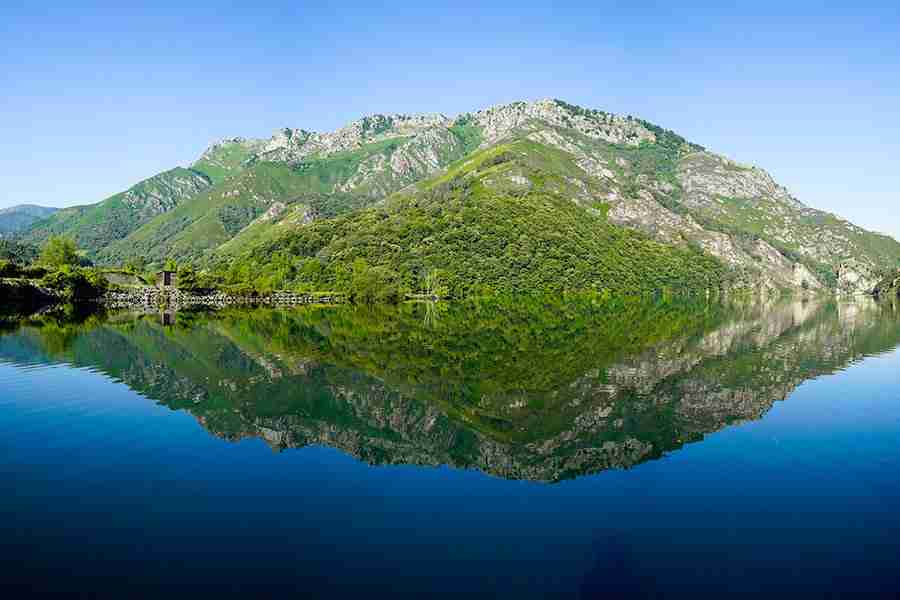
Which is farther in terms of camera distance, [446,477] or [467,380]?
[467,380]

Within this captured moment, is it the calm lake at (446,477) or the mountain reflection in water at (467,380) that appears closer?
the calm lake at (446,477)

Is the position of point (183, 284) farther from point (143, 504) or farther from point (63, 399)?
point (143, 504)

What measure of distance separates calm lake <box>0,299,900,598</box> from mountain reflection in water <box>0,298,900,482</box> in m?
0.30

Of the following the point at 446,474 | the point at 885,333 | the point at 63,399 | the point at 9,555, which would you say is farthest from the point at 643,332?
the point at 9,555

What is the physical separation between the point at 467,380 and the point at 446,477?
23.3m

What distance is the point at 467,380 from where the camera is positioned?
49906mm

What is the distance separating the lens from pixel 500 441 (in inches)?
1256

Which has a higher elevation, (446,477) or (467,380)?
(467,380)

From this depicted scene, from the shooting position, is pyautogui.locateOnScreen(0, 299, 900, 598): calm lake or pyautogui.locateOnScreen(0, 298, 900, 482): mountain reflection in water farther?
pyautogui.locateOnScreen(0, 298, 900, 482): mountain reflection in water

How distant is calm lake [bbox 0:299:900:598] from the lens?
17734 mm

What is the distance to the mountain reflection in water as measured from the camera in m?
32.0

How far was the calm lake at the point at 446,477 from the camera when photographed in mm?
17734

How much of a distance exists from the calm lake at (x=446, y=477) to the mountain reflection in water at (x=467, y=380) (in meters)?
0.30

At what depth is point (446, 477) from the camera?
26656mm
